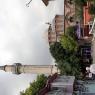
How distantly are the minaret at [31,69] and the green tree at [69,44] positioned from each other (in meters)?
5.58

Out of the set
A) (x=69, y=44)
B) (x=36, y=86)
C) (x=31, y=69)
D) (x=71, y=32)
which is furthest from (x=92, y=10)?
(x=31, y=69)

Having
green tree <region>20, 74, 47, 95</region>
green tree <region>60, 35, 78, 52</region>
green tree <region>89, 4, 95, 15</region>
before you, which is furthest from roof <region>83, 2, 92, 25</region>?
green tree <region>20, 74, 47, 95</region>

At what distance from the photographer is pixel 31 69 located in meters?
61.8

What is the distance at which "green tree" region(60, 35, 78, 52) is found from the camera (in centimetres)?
5475

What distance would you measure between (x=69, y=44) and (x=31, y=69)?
930 centimetres

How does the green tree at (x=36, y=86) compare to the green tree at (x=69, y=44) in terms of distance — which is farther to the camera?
the green tree at (x=36, y=86)

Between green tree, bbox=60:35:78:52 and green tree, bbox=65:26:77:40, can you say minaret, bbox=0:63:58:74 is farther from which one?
green tree, bbox=65:26:77:40

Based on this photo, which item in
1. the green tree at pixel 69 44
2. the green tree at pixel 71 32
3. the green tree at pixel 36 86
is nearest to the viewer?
the green tree at pixel 69 44

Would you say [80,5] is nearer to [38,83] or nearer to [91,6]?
[91,6]

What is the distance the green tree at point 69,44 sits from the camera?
54.8 meters

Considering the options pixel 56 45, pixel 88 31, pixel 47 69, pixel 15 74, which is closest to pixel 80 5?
pixel 88 31

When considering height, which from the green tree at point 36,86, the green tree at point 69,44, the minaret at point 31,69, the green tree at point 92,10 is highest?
the green tree at point 92,10

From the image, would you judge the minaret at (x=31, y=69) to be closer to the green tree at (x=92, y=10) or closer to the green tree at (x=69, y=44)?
the green tree at (x=69, y=44)

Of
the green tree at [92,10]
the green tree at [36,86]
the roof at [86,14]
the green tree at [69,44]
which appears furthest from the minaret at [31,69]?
the green tree at [92,10]
